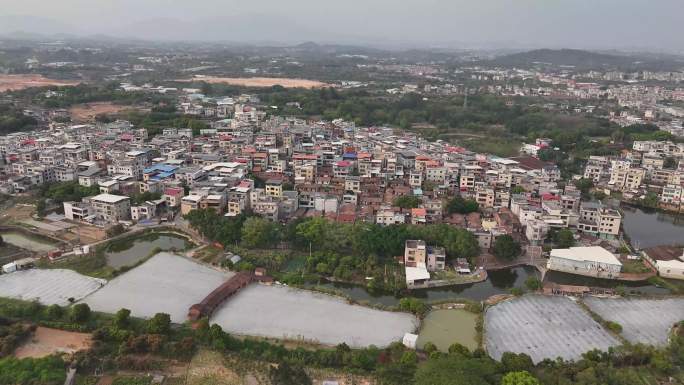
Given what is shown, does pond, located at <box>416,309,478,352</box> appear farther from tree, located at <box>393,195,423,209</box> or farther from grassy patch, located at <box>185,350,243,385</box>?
tree, located at <box>393,195,423,209</box>

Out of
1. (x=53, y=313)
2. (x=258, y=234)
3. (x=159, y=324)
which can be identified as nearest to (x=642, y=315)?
(x=258, y=234)

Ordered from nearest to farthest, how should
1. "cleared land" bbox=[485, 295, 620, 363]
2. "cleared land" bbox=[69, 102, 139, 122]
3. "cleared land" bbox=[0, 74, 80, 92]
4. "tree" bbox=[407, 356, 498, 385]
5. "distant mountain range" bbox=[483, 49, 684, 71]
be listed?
"tree" bbox=[407, 356, 498, 385] < "cleared land" bbox=[485, 295, 620, 363] < "cleared land" bbox=[69, 102, 139, 122] < "cleared land" bbox=[0, 74, 80, 92] < "distant mountain range" bbox=[483, 49, 684, 71]

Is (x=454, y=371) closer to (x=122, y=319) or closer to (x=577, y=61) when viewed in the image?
(x=122, y=319)

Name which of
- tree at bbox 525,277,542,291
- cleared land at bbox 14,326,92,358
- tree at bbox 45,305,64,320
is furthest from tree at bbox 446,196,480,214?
tree at bbox 45,305,64,320

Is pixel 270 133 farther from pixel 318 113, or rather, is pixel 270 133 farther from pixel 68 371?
pixel 68 371

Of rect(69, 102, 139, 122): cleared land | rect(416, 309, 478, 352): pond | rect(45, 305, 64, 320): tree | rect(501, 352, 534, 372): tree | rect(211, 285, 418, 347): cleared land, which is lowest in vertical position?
rect(416, 309, 478, 352): pond

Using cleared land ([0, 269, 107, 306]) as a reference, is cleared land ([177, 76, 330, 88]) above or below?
above
